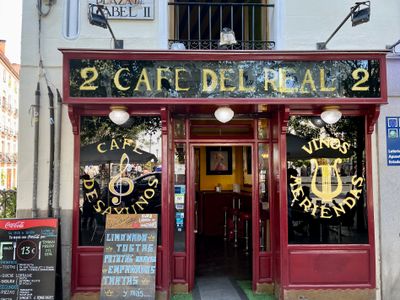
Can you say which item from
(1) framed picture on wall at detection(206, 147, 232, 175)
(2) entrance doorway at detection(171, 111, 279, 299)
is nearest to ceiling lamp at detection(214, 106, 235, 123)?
(2) entrance doorway at detection(171, 111, 279, 299)

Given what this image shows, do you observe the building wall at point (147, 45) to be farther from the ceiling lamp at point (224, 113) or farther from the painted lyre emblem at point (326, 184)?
the ceiling lamp at point (224, 113)

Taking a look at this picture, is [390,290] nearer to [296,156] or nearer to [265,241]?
[265,241]

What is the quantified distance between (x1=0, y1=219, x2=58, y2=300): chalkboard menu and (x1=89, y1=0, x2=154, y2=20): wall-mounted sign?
9.71ft

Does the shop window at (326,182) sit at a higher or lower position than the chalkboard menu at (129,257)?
higher

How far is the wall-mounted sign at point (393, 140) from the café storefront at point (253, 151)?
0.28 meters

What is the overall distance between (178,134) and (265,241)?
206cm

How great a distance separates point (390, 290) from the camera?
510 cm

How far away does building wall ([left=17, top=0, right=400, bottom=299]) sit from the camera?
5008 millimetres

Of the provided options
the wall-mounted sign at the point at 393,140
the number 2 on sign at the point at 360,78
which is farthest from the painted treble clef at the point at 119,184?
the wall-mounted sign at the point at 393,140

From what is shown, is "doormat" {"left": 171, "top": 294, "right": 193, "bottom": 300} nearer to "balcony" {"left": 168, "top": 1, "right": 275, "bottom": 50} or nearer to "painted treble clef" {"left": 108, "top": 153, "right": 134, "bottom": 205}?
"painted treble clef" {"left": 108, "top": 153, "right": 134, "bottom": 205}

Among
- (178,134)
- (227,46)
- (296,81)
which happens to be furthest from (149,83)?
(296,81)

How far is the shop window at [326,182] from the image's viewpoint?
16.7 ft

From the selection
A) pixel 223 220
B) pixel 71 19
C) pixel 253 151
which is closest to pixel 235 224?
pixel 223 220

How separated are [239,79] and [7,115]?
38.7 meters
